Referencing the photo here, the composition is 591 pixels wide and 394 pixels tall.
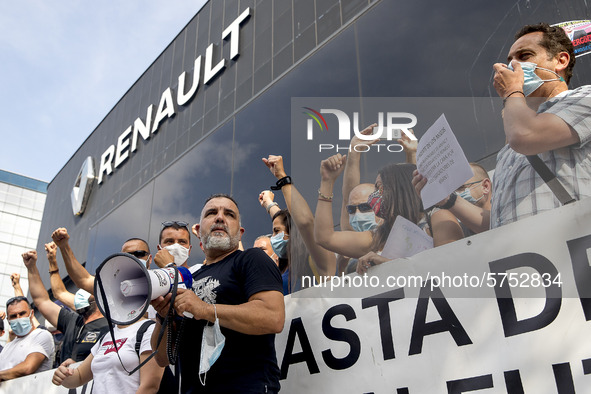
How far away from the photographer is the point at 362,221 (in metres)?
2.41

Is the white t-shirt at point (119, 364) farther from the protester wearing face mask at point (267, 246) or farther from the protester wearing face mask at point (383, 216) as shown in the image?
the protester wearing face mask at point (267, 246)

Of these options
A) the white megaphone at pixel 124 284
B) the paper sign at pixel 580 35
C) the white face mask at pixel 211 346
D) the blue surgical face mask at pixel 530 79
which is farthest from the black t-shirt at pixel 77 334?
the paper sign at pixel 580 35

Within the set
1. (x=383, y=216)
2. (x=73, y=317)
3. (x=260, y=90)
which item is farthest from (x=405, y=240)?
(x=260, y=90)

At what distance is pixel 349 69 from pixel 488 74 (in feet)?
7.29

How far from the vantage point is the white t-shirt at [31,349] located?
4176mm

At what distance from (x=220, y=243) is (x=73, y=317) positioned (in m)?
2.61

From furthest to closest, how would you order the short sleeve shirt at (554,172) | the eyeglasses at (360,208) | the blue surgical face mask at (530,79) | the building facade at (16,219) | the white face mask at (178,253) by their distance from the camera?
the building facade at (16,219)
the white face mask at (178,253)
the eyeglasses at (360,208)
the blue surgical face mask at (530,79)
the short sleeve shirt at (554,172)

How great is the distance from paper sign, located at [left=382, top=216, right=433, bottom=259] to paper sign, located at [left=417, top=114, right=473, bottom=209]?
0.12m

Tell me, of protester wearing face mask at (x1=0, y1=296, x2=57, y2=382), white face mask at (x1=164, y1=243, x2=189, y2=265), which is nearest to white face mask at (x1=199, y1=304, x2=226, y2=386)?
white face mask at (x1=164, y1=243, x2=189, y2=265)

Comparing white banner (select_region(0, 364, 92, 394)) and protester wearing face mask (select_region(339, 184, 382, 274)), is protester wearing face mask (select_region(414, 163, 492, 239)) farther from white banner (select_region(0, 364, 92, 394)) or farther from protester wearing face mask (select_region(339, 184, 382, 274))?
white banner (select_region(0, 364, 92, 394))

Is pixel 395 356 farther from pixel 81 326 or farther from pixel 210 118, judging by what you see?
pixel 210 118

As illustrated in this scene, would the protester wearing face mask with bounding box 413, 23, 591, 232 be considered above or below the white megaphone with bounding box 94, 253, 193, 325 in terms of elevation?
above

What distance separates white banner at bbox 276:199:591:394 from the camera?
1.55 m

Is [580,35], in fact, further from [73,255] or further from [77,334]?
[77,334]
